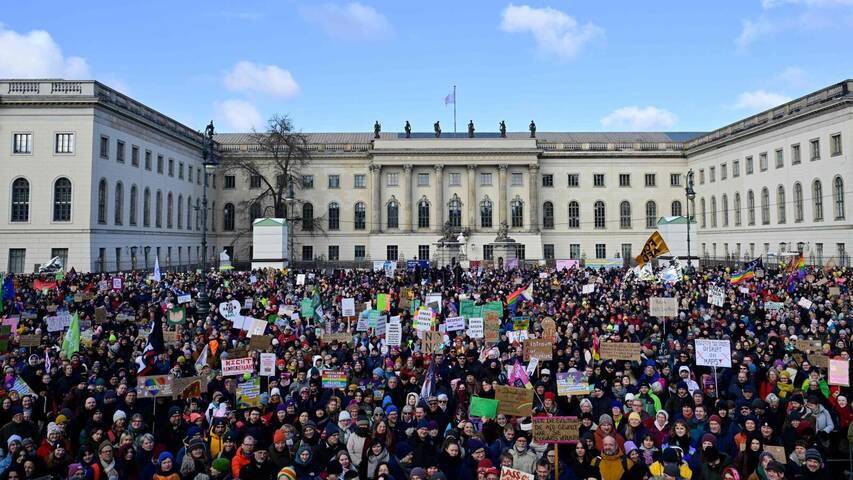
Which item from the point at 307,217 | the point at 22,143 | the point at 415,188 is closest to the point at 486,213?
the point at 415,188

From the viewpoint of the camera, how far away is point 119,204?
151 feet

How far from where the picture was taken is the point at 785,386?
11148 millimetres

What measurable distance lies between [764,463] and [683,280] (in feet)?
80.0

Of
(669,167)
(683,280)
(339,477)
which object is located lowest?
(339,477)

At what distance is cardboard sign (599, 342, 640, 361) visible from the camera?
1349 cm

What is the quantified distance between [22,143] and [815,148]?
57974 mm

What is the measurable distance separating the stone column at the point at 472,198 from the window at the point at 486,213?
93cm

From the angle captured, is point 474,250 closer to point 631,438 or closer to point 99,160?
point 99,160

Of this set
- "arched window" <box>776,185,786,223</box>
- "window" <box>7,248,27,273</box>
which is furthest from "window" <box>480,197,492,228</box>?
"window" <box>7,248,27,273</box>

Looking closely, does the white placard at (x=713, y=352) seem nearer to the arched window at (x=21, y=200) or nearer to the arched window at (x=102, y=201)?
the arched window at (x=102, y=201)

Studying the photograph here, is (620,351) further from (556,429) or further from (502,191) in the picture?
(502,191)

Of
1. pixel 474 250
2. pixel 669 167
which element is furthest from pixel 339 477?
pixel 669 167

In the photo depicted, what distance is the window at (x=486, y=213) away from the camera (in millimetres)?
65375

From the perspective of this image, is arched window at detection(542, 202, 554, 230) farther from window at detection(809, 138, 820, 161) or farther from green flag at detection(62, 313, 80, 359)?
green flag at detection(62, 313, 80, 359)
